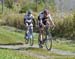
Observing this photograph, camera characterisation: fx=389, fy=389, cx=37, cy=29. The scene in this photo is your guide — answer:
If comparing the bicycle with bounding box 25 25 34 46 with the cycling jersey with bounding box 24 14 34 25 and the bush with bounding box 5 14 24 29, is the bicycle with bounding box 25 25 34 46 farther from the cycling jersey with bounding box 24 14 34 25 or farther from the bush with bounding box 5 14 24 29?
the bush with bounding box 5 14 24 29

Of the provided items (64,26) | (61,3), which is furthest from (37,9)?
(64,26)

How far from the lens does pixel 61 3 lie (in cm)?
4025

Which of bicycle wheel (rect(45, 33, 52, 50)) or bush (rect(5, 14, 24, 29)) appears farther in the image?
bush (rect(5, 14, 24, 29))

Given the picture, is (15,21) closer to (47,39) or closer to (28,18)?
(28,18)

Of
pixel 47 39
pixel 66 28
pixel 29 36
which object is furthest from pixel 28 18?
pixel 66 28

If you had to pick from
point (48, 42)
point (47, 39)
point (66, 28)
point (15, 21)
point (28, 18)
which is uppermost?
point (28, 18)

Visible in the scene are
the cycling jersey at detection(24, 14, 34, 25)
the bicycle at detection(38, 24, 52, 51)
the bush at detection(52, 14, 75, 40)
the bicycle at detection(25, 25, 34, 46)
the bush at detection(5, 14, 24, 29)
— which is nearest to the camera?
the bicycle at detection(38, 24, 52, 51)

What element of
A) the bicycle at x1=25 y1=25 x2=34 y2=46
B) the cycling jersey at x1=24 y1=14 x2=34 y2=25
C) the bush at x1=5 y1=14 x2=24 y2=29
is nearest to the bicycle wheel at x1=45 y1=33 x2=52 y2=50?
the cycling jersey at x1=24 y1=14 x2=34 y2=25

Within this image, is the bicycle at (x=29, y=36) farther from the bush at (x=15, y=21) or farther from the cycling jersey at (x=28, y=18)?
the bush at (x=15, y=21)

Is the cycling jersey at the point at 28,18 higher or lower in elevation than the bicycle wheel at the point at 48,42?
higher

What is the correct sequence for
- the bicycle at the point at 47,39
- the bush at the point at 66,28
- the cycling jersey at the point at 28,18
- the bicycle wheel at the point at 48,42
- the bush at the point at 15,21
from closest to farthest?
1. the bicycle at the point at 47,39
2. the bicycle wheel at the point at 48,42
3. the cycling jersey at the point at 28,18
4. the bush at the point at 66,28
5. the bush at the point at 15,21

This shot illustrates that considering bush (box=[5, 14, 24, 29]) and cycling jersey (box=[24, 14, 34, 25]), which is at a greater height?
cycling jersey (box=[24, 14, 34, 25])

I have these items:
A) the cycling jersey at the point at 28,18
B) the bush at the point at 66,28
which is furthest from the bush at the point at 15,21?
the cycling jersey at the point at 28,18

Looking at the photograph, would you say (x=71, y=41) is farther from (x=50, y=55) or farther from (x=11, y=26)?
A: (x=11, y=26)
